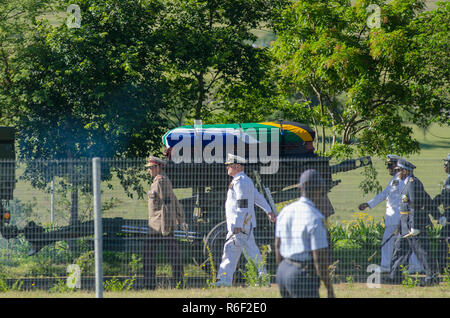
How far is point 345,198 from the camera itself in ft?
29.8

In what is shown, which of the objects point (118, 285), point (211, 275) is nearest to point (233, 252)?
point (211, 275)

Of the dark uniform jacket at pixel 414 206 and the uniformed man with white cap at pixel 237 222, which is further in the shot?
the dark uniform jacket at pixel 414 206

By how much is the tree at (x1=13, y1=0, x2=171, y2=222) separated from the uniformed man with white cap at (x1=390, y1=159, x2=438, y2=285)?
18.1 ft

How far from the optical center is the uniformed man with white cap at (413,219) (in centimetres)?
938

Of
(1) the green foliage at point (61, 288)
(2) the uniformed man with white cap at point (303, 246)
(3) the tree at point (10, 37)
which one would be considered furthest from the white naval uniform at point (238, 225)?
(3) the tree at point (10, 37)

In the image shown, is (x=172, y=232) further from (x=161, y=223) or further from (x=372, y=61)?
(x=372, y=61)

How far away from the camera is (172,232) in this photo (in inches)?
361

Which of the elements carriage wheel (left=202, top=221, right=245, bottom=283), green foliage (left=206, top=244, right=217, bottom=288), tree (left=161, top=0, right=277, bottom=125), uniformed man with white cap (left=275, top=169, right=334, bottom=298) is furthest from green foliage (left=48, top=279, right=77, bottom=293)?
tree (left=161, top=0, right=277, bottom=125)

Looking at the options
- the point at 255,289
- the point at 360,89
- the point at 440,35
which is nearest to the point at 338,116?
the point at 360,89

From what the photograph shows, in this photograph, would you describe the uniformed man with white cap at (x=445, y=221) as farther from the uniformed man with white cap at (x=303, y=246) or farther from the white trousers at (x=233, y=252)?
the uniformed man with white cap at (x=303, y=246)

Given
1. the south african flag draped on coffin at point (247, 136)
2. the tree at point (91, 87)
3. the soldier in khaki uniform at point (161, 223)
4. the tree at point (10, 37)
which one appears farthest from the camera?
the tree at point (10, 37)

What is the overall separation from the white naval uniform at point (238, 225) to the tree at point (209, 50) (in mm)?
5013

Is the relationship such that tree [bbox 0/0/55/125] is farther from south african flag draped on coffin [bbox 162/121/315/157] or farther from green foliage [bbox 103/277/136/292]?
green foliage [bbox 103/277/136/292]

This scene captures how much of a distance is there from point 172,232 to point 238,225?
974mm
